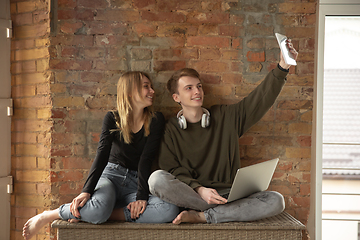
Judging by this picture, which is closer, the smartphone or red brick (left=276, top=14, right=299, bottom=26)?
the smartphone

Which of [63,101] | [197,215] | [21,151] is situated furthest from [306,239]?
[21,151]

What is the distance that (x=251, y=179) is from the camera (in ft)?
5.81

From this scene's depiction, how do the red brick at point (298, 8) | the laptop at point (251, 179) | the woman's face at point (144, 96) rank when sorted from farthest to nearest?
the red brick at point (298, 8) → the woman's face at point (144, 96) → the laptop at point (251, 179)

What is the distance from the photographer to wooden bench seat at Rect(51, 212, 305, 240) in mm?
1741

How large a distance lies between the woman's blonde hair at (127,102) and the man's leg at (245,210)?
685 mm

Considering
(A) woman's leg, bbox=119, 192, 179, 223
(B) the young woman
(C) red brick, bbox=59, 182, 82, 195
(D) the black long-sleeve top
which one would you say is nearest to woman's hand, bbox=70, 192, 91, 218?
(B) the young woman

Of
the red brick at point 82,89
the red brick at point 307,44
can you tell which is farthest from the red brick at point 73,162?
the red brick at point 307,44

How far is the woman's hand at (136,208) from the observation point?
1832 millimetres

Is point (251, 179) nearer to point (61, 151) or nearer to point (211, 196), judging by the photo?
point (211, 196)

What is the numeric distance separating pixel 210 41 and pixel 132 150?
0.97 meters

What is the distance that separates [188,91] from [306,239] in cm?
139

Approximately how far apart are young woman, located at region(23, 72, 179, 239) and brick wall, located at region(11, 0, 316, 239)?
186 millimetres

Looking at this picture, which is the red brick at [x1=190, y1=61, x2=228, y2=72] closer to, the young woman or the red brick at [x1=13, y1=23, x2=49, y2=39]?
the young woman

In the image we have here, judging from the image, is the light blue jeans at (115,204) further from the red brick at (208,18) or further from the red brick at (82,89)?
the red brick at (208,18)
